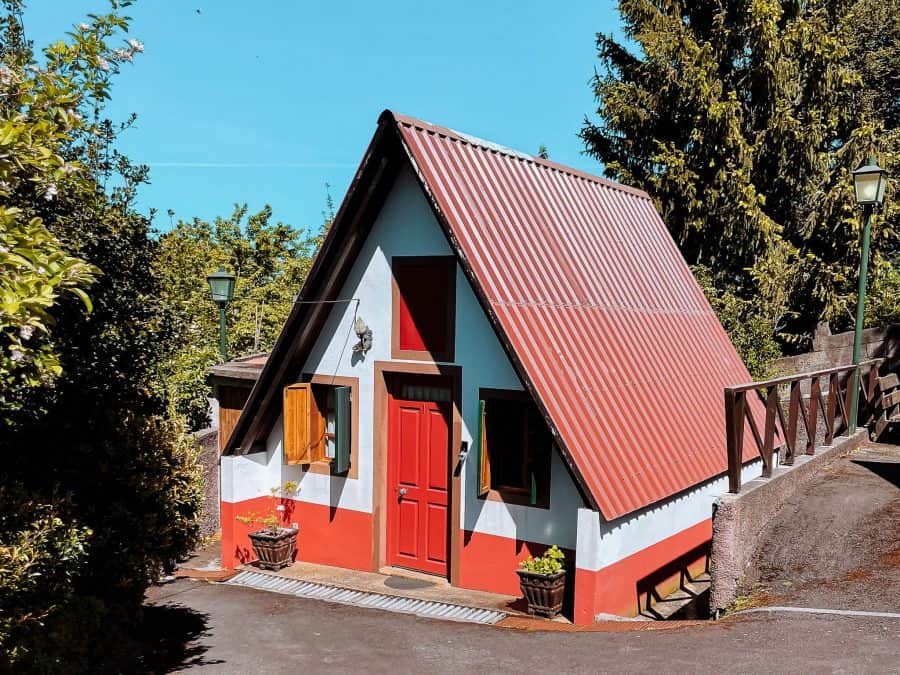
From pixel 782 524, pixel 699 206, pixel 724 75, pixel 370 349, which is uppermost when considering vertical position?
pixel 724 75

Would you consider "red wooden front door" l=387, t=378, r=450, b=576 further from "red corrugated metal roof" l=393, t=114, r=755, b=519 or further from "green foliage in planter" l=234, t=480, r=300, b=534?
"red corrugated metal roof" l=393, t=114, r=755, b=519

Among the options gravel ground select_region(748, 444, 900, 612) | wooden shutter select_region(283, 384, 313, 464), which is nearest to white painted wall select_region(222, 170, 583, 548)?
wooden shutter select_region(283, 384, 313, 464)

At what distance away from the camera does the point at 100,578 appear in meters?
7.26

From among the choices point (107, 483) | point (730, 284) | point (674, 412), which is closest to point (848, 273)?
point (730, 284)

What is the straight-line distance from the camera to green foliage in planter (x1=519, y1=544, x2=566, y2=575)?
9859 millimetres

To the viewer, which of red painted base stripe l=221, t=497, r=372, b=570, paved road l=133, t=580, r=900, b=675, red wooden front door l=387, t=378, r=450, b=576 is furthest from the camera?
red painted base stripe l=221, t=497, r=372, b=570

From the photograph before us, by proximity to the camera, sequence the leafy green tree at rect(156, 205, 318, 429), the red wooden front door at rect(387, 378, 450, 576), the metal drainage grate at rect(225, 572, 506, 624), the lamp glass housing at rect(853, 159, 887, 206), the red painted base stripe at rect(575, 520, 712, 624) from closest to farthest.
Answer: the red painted base stripe at rect(575, 520, 712, 624), the metal drainage grate at rect(225, 572, 506, 624), the red wooden front door at rect(387, 378, 450, 576), the lamp glass housing at rect(853, 159, 887, 206), the leafy green tree at rect(156, 205, 318, 429)

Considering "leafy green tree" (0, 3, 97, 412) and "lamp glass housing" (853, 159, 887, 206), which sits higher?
"lamp glass housing" (853, 159, 887, 206)

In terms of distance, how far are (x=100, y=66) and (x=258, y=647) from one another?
6129 millimetres

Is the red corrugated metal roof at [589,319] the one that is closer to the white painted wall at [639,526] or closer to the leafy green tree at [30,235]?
the white painted wall at [639,526]

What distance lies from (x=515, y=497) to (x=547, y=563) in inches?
43.2

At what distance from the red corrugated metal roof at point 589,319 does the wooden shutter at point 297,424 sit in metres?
3.55

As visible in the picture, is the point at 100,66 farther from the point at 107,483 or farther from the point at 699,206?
the point at 699,206

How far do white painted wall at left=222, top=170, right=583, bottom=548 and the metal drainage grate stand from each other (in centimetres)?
114
